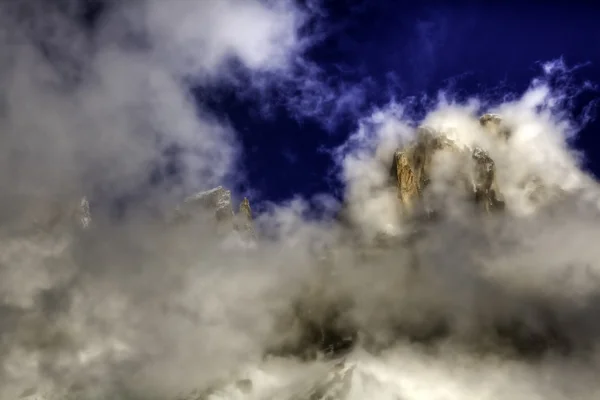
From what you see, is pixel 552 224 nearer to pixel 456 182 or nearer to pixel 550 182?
pixel 550 182

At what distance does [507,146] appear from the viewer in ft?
502

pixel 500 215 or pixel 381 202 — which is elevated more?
pixel 381 202

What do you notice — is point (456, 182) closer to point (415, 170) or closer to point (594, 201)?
point (415, 170)

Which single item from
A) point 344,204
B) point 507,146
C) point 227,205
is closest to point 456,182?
point 507,146

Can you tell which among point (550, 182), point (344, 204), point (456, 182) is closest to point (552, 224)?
point (550, 182)

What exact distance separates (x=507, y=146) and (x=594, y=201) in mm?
30073

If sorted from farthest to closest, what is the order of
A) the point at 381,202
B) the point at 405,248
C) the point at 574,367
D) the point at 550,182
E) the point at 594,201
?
the point at 574,367 < the point at 405,248 < the point at 381,202 < the point at 550,182 < the point at 594,201

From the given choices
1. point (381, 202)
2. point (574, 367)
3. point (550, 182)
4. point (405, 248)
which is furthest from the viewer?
point (574, 367)

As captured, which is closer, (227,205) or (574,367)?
(227,205)

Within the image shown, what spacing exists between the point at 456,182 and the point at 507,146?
79.1 ft

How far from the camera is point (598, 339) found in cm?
18562

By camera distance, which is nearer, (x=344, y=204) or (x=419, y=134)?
(x=419, y=134)

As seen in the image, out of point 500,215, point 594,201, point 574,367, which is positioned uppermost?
point 500,215

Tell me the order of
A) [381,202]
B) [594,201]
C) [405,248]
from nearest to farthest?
1. [594,201]
2. [381,202]
3. [405,248]
